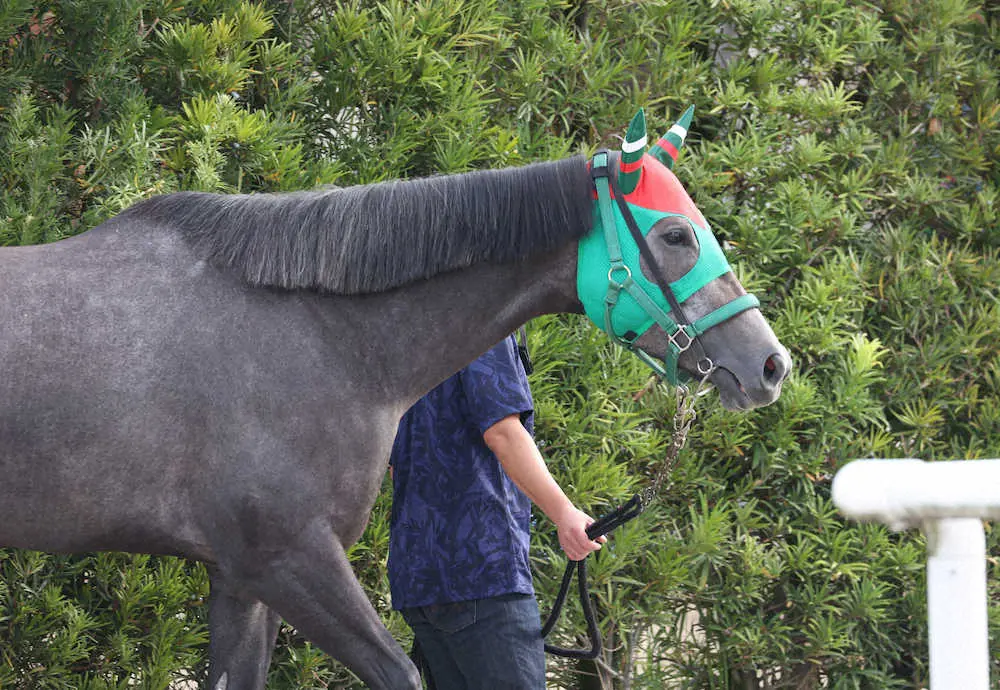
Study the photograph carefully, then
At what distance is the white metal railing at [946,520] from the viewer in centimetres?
95

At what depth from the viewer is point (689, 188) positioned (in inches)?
171

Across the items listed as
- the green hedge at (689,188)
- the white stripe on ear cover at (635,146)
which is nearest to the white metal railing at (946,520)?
the white stripe on ear cover at (635,146)

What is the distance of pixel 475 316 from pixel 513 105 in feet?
5.85

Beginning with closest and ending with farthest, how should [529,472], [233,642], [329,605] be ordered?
[329,605]
[233,642]
[529,472]

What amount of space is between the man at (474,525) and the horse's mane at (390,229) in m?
0.39

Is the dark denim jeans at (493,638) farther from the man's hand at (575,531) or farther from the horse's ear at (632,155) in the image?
the horse's ear at (632,155)

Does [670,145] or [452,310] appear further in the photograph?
[670,145]

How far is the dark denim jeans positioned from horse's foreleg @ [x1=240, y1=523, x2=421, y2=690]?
16.7 inches

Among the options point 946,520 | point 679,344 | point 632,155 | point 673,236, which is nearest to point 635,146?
point 632,155

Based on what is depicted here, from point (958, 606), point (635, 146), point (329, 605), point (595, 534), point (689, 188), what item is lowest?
point (689, 188)

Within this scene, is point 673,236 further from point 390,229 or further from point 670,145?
point 390,229

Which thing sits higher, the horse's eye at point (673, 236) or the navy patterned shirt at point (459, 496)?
the horse's eye at point (673, 236)

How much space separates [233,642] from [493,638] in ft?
1.99

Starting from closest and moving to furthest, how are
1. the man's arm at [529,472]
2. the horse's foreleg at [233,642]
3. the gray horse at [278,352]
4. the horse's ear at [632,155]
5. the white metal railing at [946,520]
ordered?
the white metal railing at [946,520] < the gray horse at [278,352] < the horse's ear at [632,155] < the horse's foreleg at [233,642] < the man's arm at [529,472]
